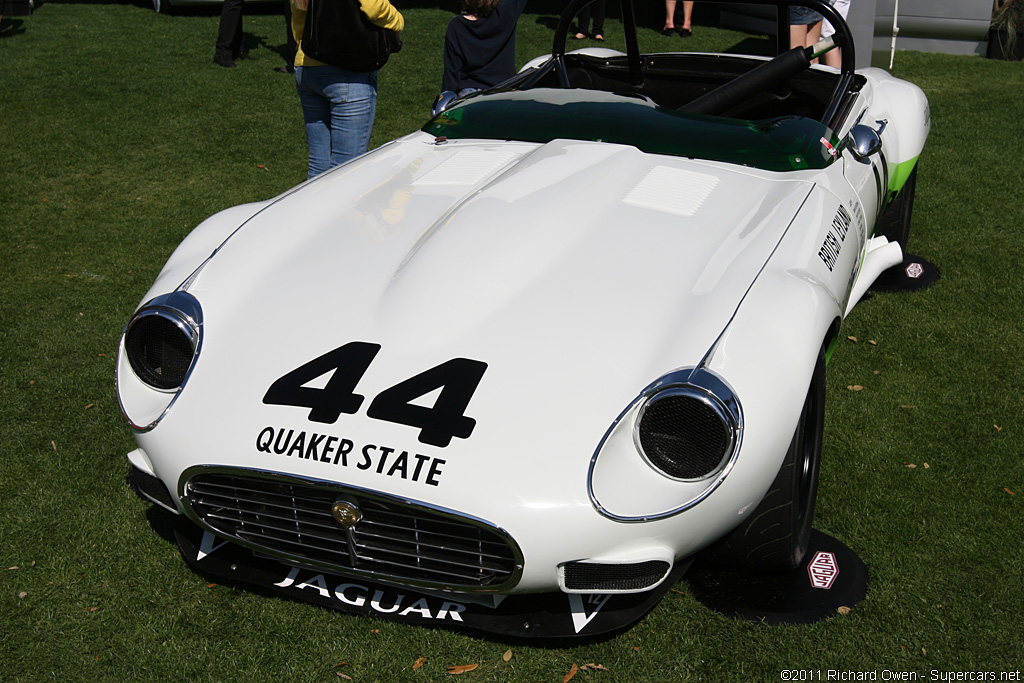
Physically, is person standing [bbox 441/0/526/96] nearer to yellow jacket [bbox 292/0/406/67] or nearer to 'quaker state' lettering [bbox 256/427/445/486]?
yellow jacket [bbox 292/0/406/67]

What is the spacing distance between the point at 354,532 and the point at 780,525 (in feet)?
3.48

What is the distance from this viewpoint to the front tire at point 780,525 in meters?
2.30

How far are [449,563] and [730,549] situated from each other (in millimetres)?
756


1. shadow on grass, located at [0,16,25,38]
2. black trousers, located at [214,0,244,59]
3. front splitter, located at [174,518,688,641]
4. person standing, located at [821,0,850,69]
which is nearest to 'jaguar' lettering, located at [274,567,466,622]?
front splitter, located at [174,518,688,641]

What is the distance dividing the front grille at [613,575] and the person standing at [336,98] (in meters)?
3.10

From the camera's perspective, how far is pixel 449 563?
6.95 feet

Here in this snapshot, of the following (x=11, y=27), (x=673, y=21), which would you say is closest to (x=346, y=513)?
(x=673, y=21)

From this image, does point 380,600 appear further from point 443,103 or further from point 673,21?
point 673,21

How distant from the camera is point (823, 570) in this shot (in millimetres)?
2580

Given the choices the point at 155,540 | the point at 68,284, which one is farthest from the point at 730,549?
the point at 68,284

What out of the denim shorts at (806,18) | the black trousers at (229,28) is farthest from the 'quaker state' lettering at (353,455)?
the black trousers at (229,28)

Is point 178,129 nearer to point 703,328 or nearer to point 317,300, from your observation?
point 317,300

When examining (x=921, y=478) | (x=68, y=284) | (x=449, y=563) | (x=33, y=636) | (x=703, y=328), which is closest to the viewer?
(x=449, y=563)

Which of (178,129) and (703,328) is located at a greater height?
(703,328)
